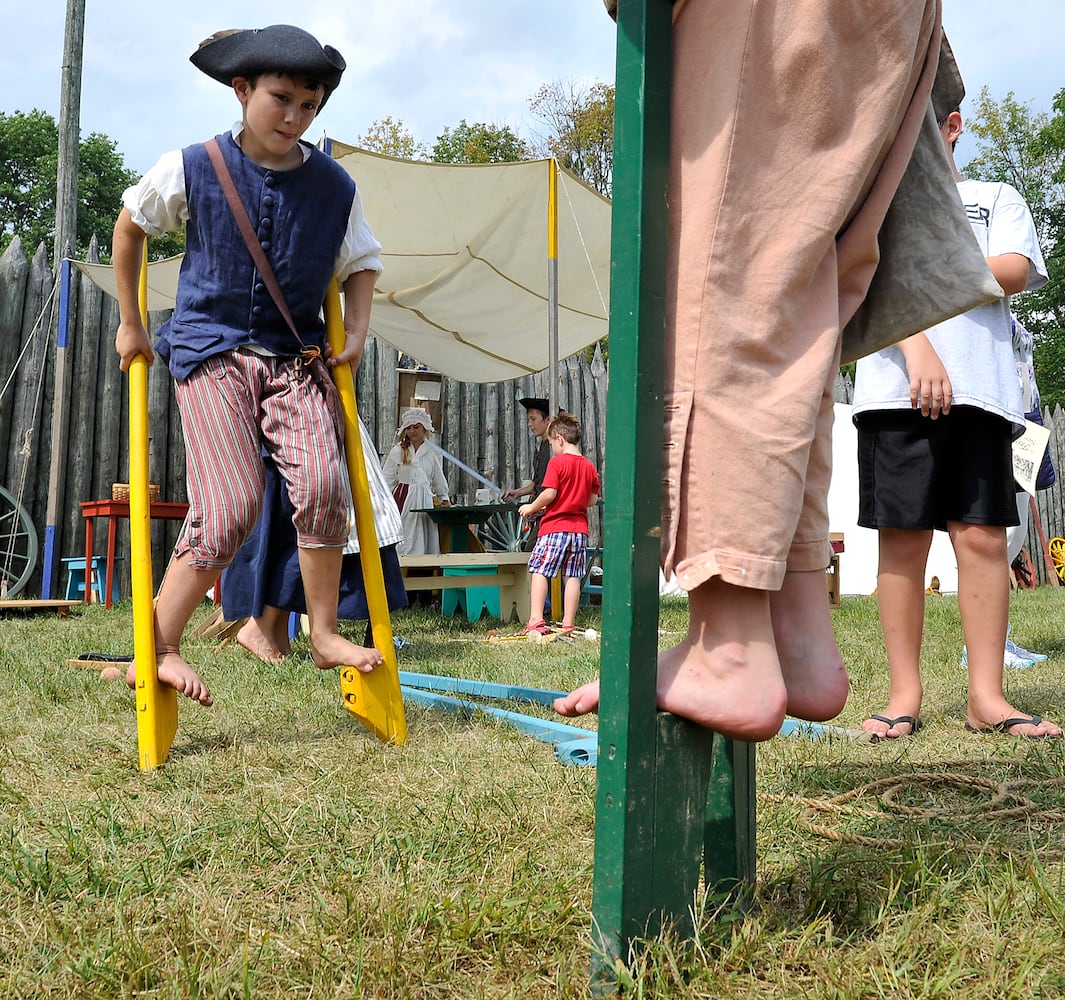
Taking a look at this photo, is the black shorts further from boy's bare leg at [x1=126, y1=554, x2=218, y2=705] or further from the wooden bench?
the wooden bench

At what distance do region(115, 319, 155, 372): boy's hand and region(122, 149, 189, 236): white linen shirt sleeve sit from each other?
0.82 feet

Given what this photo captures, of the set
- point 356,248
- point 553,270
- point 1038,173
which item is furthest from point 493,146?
point 356,248

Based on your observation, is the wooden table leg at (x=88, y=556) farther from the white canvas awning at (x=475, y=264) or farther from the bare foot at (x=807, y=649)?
the bare foot at (x=807, y=649)

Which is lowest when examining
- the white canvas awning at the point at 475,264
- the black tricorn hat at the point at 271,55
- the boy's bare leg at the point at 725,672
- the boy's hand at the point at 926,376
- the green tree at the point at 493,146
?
the boy's bare leg at the point at 725,672

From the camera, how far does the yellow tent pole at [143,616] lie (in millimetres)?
2268

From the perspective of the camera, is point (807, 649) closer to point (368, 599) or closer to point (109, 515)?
point (368, 599)

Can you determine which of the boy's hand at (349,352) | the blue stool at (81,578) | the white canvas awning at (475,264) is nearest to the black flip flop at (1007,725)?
the boy's hand at (349,352)

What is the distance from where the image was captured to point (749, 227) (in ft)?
3.81

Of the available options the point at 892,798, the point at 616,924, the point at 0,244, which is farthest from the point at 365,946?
the point at 0,244

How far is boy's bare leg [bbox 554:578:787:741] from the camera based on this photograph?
1114 mm

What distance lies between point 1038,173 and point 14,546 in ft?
91.6

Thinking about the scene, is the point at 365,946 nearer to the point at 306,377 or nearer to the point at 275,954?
the point at 275,954

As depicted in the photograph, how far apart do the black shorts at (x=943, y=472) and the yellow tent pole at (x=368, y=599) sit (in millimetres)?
1320

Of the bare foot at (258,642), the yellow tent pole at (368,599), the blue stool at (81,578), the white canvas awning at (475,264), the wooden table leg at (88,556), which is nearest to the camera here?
the yellow tent pole at (368,599)
